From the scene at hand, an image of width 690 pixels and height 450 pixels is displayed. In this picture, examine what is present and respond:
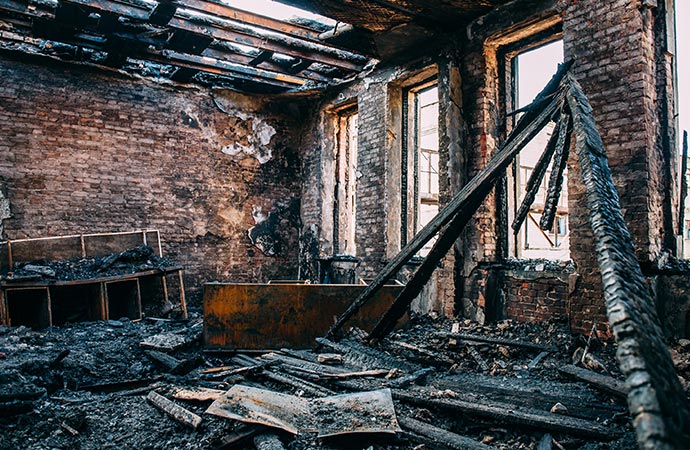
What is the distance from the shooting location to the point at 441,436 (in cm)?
249

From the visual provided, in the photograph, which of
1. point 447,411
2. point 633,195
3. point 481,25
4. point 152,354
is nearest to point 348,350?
point 447,411

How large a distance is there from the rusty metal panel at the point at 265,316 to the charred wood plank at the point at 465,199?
439 mm

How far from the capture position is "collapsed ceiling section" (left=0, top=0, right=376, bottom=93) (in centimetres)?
590

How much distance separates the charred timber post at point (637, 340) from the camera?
1.15 m

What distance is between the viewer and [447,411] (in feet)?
9.43

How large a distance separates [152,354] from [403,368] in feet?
8.38

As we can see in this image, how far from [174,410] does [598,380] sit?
2919 mm

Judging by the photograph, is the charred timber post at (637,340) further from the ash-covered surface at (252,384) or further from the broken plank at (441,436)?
the broken plank at (441,436)

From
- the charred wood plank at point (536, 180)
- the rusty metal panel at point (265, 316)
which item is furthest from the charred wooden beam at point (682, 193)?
the rusty metal panel at point (265, 316)

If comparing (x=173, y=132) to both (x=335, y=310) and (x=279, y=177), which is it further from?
(x=335, y=310)

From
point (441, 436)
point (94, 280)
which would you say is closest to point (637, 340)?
point (441, 436)

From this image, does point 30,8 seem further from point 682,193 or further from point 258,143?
point 682,193

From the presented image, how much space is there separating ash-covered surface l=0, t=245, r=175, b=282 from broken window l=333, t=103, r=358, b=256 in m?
3.20

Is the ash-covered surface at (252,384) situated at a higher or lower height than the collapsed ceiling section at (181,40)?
lower
